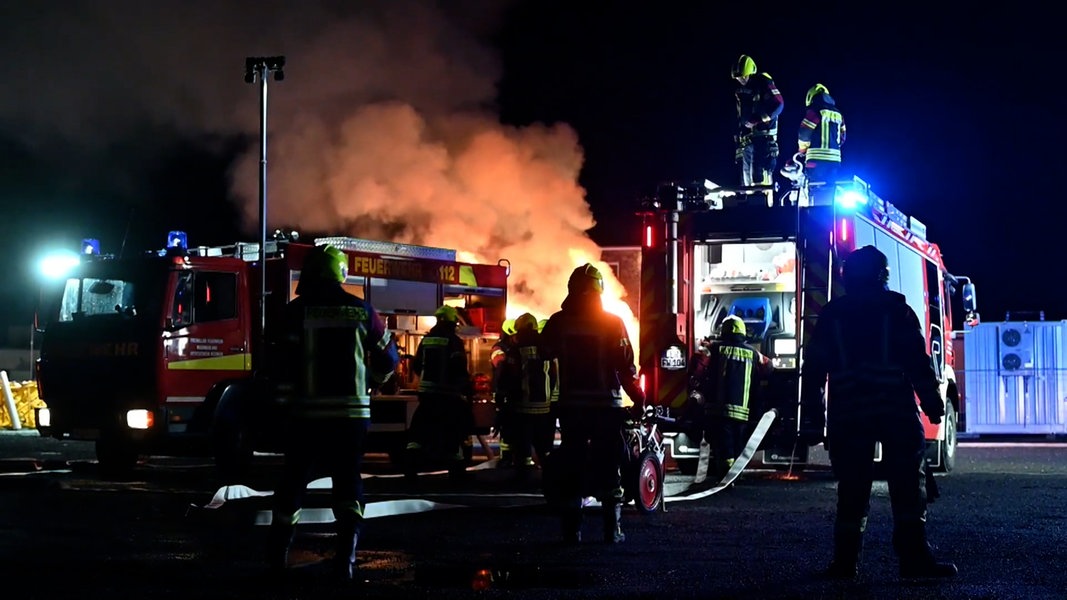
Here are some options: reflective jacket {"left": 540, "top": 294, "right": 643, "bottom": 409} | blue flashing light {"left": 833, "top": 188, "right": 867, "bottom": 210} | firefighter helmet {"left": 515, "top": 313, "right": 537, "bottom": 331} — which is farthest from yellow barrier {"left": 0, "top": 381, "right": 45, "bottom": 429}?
reflective jacket {"left": 540, "top": 294, "right": 643, "bottom": 409}

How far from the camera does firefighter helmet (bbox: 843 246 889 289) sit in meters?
6.66

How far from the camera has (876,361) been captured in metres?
6.59

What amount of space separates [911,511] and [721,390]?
529 centimetres

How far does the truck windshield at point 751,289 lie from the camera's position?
1326 centimetres

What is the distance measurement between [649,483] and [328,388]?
3.50 m

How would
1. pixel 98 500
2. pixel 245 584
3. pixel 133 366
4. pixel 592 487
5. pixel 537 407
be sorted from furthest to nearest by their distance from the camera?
1. pixel 133 366
2. pixel 537 407
3. pixel 98 500
4. pixel 592 487
5. pixel 245 584

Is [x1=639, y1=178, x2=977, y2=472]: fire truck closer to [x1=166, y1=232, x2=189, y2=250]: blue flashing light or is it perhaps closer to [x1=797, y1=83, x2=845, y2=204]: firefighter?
[x1=797, y1=83, x2=845, y2=204]: firefighter

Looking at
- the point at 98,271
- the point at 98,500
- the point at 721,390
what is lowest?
the point at 98,500

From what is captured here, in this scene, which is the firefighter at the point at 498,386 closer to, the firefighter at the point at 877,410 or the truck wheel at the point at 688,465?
the truck wheel at the point at 688,465

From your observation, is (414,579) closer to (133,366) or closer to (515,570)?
(515,570)

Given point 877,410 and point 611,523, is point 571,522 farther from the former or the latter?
point 877,410

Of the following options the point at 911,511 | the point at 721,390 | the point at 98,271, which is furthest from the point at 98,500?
the point at 911,511

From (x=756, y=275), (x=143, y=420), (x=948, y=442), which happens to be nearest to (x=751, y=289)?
(x=756, y=275)

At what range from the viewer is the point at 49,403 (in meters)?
13.2
